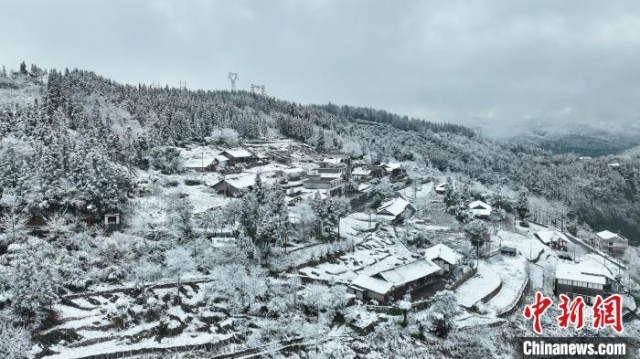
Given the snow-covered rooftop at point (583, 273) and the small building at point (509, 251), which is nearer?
the snow-covered rooftop at point (583, 273)

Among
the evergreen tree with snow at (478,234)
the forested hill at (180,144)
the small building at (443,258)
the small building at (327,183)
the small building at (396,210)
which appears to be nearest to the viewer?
the forested hill at (180,144)

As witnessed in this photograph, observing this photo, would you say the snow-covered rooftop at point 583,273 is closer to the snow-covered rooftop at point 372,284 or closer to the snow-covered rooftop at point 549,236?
the snow-covered rooftop at point 549,236

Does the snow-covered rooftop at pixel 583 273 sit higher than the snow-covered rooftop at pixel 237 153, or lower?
lower

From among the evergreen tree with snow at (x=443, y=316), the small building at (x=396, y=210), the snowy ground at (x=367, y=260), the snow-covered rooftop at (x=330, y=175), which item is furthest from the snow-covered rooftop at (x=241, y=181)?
the evergreen tree with snow at (x=443, y=316)

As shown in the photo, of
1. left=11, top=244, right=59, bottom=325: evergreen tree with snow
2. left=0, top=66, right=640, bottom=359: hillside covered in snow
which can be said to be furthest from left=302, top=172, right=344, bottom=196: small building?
left=11, top=244, right=59, bottom=325: evergreen tree with snow

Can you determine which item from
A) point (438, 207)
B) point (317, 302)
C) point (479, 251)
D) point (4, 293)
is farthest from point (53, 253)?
point (438, 207)

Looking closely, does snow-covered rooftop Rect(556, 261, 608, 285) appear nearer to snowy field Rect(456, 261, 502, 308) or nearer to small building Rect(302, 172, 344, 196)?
snowy field Rect(456, 261, 502, 308)
